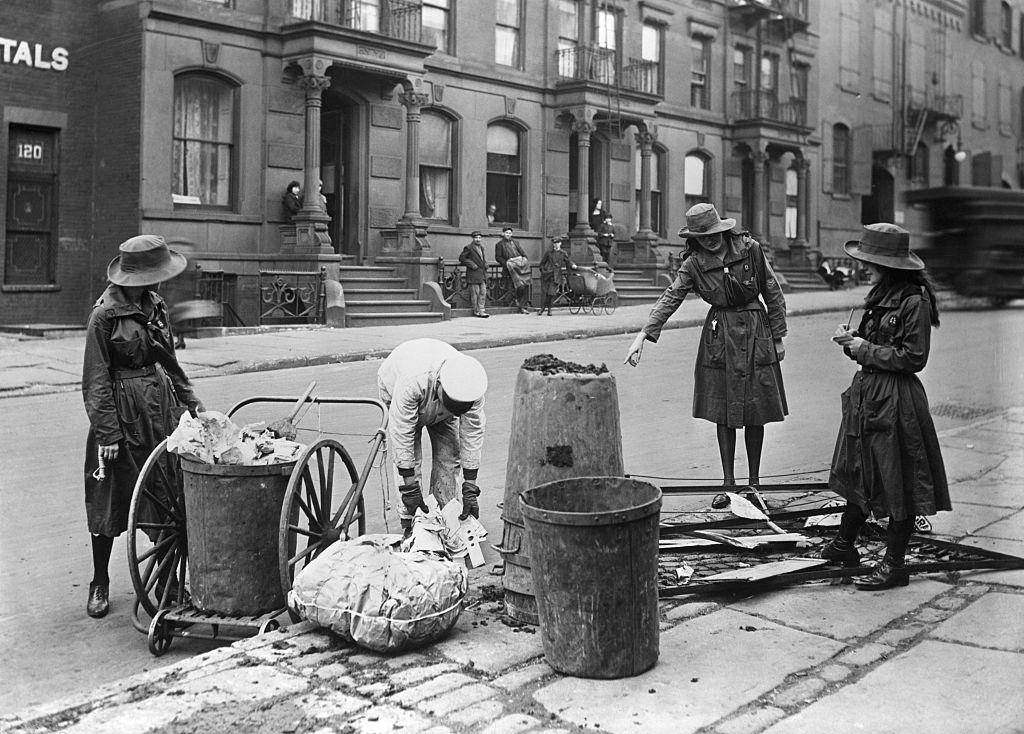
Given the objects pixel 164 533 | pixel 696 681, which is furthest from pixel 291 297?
pixel 696 681

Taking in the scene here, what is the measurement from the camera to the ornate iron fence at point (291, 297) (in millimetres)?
19453

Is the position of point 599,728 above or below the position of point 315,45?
below

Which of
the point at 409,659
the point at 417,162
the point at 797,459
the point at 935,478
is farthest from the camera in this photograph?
the point at 417,162

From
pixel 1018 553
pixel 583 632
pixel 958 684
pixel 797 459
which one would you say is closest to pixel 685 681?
pixel 583 632

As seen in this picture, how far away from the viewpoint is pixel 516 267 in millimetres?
23016

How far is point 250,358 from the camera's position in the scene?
1487cm

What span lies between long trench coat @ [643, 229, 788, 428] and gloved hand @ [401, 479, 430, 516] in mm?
2344

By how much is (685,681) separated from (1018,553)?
298cm

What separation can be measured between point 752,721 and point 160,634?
9.25 feet

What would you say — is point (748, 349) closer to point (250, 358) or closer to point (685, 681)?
point (685, 681)

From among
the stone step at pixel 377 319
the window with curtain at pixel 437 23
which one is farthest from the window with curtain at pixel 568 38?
the stone step at pixel 377 319

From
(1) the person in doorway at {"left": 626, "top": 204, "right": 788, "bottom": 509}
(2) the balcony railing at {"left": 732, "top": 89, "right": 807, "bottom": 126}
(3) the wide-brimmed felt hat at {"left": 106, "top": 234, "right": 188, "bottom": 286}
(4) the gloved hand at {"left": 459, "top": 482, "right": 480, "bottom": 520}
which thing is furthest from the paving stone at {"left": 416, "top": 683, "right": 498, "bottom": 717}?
(2) the balcony railing at {"left": 732, "top": 89, "right": 807, "bottom": 126}

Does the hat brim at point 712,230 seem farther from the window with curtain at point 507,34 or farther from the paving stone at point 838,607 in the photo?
the window with curtain at point 507,34

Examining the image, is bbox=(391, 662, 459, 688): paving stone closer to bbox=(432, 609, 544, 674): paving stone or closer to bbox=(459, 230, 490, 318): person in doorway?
bbox=(432, 609, 544, 674): paving stone
